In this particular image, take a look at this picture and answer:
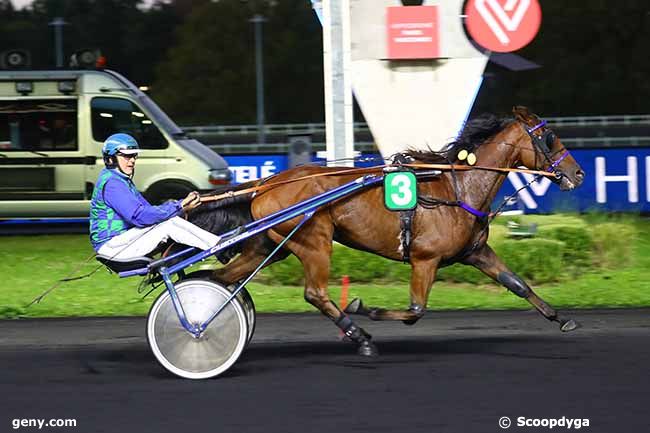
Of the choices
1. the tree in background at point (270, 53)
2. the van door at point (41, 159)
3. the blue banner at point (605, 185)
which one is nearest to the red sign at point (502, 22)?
the blue banner at point (605, 185)

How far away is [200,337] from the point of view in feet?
26.2

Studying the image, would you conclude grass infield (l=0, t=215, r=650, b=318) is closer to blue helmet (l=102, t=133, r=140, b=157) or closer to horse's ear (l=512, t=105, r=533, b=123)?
horse's ear (l=512, t=105, r=533, b=123)

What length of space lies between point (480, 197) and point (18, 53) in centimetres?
1155

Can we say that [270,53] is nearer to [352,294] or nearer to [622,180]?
[622,180]

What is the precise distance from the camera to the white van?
17812mm

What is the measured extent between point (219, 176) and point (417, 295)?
9.60m

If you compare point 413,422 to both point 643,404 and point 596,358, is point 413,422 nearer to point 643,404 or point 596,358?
point 643,404

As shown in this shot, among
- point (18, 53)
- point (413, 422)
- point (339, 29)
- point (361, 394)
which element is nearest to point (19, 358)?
point (361, 394)

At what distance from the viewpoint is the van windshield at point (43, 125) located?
1794 cm

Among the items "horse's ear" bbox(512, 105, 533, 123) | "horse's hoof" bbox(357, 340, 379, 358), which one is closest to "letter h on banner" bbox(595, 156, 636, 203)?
"horse's ear" bbox(512, 105, 533, 123)

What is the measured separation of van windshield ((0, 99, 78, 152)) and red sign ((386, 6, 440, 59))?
657 cm

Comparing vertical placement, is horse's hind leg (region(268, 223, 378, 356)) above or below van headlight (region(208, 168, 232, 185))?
below

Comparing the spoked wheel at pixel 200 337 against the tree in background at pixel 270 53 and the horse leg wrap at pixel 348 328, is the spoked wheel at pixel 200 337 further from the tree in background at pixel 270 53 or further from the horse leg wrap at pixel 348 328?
the tree in background at pixel 270 53

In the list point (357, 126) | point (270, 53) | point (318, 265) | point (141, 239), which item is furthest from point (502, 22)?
point (270, 53)
